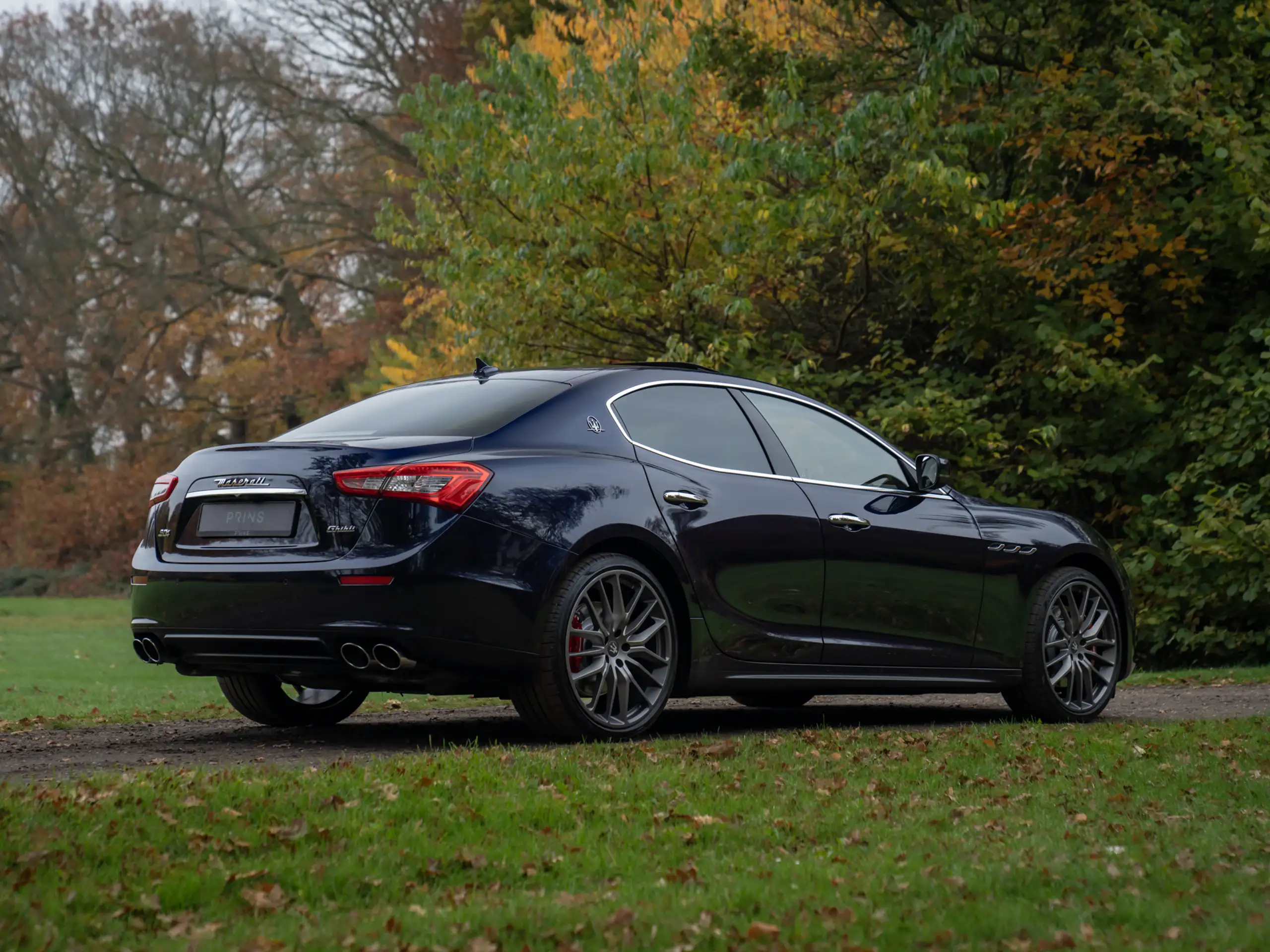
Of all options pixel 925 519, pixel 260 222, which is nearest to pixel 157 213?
pixel 260 222

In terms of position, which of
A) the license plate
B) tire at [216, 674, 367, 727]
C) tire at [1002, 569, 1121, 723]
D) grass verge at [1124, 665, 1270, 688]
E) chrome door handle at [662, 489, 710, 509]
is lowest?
grass verge at [1124, 665, 1270, 688]

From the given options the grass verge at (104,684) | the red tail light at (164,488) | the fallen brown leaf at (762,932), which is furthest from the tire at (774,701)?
the fallen brown leaf at (762,932)

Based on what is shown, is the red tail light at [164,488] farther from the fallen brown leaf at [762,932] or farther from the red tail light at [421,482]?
the fallen brown leaf at [762,932]

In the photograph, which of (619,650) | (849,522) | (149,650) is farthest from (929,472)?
(149,650)

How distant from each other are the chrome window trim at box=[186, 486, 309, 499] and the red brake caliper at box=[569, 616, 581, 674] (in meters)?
1.17

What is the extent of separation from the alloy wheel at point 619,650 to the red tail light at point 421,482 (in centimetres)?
64

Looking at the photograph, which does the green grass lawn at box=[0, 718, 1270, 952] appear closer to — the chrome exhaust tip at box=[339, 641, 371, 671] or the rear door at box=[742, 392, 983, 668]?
the chrome exhaust tip at box=[339, 641, 371, 671]

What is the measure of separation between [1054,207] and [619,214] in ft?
13.2

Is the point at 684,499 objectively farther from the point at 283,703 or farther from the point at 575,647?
the point at 283,703

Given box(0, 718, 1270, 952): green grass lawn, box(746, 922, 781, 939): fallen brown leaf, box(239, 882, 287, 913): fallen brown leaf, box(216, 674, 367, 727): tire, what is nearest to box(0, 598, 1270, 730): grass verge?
box(216, 674, 367, 727): tire

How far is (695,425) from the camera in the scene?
24.5 ft

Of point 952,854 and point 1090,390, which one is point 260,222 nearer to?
point 1090,390

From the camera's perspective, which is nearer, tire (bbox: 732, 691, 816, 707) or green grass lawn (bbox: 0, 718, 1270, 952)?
green grass lawn (bbox: 0, 718, 1270, 952)

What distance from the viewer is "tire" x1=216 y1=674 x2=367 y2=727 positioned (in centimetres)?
782
